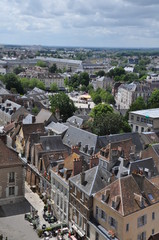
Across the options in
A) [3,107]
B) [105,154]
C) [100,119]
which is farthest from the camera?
[3,107]

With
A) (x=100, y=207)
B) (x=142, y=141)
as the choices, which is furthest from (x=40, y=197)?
(x=142, y=141)

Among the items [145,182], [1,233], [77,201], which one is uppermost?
[145,182]

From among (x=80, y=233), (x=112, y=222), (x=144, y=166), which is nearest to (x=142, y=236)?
(x=112, y=222)

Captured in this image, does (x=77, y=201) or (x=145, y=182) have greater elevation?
(x=145, y=182)

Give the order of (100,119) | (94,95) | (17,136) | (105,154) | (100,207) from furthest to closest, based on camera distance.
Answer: (94,95) → (100,119) → (17,136) → (105,154) → (100,207)

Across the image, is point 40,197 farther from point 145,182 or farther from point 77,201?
point 145,182

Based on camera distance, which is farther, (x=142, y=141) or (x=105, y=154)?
(x=142, y=141)

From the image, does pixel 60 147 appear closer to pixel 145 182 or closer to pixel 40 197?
pixel 40 197
